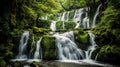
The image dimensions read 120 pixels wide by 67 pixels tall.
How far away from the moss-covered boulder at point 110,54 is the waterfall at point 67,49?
1.64 meters

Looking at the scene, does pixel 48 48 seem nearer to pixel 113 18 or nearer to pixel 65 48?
pixel 65 48

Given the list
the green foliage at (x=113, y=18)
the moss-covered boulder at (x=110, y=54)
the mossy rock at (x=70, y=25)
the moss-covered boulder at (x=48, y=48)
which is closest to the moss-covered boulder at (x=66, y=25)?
the mossy rock at (x=70, y=25)

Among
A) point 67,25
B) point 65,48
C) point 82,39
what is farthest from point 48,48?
point 67,25

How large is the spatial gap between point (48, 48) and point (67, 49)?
62.5 inches

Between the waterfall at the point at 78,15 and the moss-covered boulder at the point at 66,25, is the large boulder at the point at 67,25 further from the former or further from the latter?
the waterfall at the point at 78,15

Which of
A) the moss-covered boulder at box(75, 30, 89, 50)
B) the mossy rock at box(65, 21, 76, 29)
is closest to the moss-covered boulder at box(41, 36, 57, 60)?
the moss-covered boulder at box(75, 30, 89, 50)

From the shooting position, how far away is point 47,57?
1430 cm

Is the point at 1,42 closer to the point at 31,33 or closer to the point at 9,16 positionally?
the point at 9,16

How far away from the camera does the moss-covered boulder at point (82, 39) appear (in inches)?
622

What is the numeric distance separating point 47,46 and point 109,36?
5011mm

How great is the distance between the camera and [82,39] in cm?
1606

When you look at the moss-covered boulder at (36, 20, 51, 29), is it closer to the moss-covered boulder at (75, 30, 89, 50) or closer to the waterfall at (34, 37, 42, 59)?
Result: the moss-covered boulder at (75, 30, 89, 50)

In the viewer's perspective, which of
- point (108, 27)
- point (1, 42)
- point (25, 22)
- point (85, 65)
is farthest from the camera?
point (25, 22)

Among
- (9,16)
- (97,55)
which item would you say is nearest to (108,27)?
(97,55)
